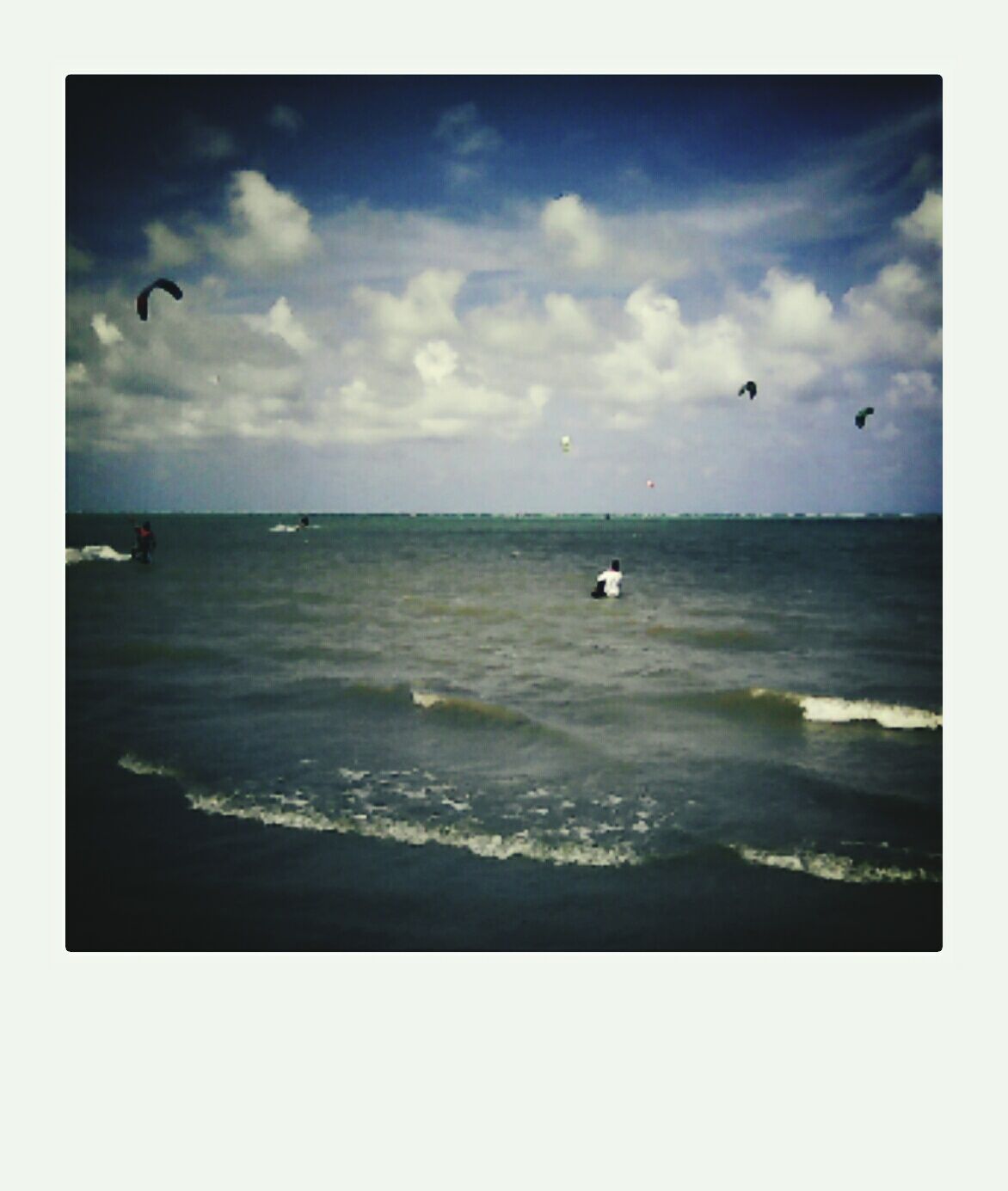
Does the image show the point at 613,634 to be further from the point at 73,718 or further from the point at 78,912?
the point at 78,912

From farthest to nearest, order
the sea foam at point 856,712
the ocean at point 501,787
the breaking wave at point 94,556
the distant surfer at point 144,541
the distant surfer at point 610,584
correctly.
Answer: the breaking wave at point 94,556 → the distant surfer at point 144,541 → the distant surfer at point 610,584 → the sea foam at point 856,712 → the ocean at point 501,787

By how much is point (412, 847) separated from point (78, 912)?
267 cm

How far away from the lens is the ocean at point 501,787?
17.4 feet

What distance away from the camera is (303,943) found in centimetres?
507

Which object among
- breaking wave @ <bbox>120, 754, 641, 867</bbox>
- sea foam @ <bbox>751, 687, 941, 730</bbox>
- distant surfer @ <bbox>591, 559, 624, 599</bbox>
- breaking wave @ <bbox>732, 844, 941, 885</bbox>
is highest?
distant surfer @ <bbox>591, 559, 624, 599</bbox>

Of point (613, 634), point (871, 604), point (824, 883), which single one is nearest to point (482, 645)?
point (613, 634)

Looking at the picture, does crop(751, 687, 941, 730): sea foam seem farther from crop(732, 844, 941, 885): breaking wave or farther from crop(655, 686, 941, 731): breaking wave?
crop(732, 844, 941, 885): breaking wave

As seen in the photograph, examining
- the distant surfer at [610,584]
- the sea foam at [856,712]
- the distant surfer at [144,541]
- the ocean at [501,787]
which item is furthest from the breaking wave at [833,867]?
the distant surfer at [144,541]

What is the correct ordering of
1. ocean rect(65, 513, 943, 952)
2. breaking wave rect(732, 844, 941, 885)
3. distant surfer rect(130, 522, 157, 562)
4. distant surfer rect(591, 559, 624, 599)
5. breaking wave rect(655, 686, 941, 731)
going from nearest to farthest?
ocean rect(65, 513, 943, 952), breaking wave rect(732, 844, 941, 885), breaking wave rect(655, 686, 941, 731), distant surfer rect(591, 559, 624, 599), distant surfer rect(130, 522, 157, 562)

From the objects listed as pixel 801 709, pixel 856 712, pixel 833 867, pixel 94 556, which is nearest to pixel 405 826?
pixel 833 867

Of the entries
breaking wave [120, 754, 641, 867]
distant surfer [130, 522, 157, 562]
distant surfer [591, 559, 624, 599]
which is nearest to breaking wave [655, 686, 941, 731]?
breaking wave [120, 754, 641, 867]

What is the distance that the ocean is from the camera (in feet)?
17.4

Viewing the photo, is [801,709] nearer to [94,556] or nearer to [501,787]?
[501,787]

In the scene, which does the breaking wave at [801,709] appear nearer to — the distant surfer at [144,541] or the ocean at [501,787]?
the ocean at [501,787]
